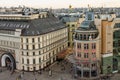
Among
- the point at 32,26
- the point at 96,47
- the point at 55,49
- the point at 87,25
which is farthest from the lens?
the point at 55,49

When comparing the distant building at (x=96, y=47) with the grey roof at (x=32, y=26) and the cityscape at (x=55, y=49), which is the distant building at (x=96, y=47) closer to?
the cityscape at (x=55, y=49)

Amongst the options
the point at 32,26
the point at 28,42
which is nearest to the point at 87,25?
the point at 32,26

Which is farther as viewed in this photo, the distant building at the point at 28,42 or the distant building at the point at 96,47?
the distant building at the point at 28,42

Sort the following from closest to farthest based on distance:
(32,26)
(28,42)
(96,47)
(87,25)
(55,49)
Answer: (96,47) < (87,25) < (28,42) < (32,26) < (55,49)

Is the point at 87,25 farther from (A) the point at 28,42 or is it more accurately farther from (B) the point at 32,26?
(A) the point at 28,42

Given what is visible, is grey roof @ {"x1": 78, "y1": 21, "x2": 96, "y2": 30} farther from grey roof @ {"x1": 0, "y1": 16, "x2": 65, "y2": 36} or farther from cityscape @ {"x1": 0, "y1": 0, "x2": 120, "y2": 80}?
grey roof @ {"x1": 0, "y1": 16, "x2": 65, "y2": 36}

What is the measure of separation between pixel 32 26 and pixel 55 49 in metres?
21.6

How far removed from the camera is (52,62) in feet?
415

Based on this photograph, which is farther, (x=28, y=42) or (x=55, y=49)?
(x=55, y=49)

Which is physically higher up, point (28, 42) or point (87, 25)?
point (87, 25)

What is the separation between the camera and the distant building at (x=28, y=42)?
112562 mm

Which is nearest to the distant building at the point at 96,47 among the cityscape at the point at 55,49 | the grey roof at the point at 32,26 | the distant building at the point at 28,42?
the cityscape at the point at 55,49

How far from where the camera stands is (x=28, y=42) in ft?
366

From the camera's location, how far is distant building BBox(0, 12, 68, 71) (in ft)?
369
